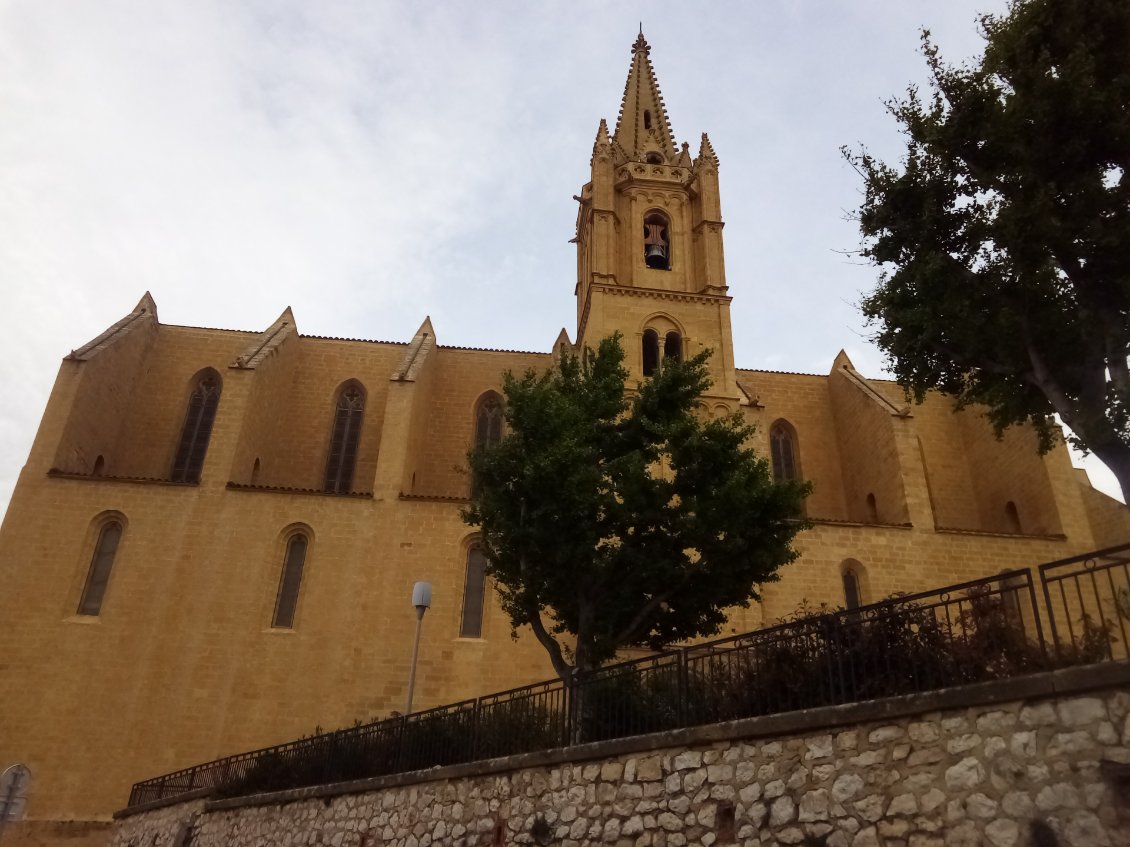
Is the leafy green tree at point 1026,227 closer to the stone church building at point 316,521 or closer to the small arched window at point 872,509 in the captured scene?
the stone church building at point 316,521

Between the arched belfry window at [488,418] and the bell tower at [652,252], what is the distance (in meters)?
3.56

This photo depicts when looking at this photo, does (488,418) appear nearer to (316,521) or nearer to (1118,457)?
(316,521)

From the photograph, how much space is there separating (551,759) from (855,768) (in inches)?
132

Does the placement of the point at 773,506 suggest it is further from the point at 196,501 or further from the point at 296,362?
the point at 296,362

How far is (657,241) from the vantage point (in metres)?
30.0

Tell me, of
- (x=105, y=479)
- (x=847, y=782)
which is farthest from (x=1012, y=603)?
(x=105, y=479)

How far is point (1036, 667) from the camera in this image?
243 inches

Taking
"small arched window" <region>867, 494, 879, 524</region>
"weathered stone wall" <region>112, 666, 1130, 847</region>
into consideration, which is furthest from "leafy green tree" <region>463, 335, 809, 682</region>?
"small arched window" <region>867, 494, 879, 524</region>

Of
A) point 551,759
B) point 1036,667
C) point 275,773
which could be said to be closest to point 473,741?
point 551,759

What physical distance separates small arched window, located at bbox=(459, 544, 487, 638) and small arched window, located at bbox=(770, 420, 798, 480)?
10770 mm

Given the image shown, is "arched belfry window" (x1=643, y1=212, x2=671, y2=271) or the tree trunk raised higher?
"arched belfry window" (x1=643, y1=212, x2=671, y2=271)

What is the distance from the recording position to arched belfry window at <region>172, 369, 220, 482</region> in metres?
25.1

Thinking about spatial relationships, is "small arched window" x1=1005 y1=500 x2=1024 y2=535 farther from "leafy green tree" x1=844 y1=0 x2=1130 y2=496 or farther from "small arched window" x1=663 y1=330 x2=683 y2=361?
"leafy green tree" x1=844 y1=0 x2=1130 y2=496

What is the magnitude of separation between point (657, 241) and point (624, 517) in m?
19.5
